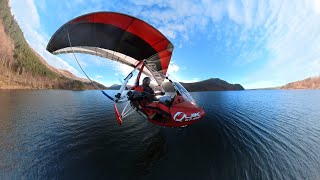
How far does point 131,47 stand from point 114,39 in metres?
1.68

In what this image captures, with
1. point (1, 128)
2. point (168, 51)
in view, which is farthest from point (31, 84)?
point (168, 51)

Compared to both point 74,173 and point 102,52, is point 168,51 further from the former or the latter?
point 74,173

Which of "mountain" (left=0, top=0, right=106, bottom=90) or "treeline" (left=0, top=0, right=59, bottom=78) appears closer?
"mountain" (left=0, top=0, right=106, bottom=90)

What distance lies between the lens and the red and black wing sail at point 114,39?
35.0 ft

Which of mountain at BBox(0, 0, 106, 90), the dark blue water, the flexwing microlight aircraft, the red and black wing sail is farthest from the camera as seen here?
mountain at BBox(0, 0, 106, 90)

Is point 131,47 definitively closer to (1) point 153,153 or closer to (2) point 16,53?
(1) point 153,153

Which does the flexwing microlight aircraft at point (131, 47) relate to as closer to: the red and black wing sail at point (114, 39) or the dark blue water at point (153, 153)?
the red and black wing sail at point (114, 39)

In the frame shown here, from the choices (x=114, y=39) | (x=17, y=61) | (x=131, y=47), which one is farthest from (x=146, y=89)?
(x=17, y=61)

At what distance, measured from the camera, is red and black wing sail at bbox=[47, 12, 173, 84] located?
10.7 m

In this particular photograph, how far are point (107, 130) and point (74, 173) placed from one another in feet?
26.4

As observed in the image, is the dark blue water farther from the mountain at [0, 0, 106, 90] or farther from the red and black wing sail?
the mountain at [0, 0, 106, 90]

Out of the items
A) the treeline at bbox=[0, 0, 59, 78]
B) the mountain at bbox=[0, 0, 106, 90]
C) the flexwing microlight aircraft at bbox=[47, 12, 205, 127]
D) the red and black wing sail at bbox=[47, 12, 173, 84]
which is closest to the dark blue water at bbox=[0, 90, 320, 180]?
the flexwing microlight aircraft at bbox=[47, 12, 205, 127]

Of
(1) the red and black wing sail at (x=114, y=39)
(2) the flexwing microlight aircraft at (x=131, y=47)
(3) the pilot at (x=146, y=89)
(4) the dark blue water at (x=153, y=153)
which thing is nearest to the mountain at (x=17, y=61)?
(4) the dark blue water at (x=153, y=153)

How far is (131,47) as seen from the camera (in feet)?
46.2
